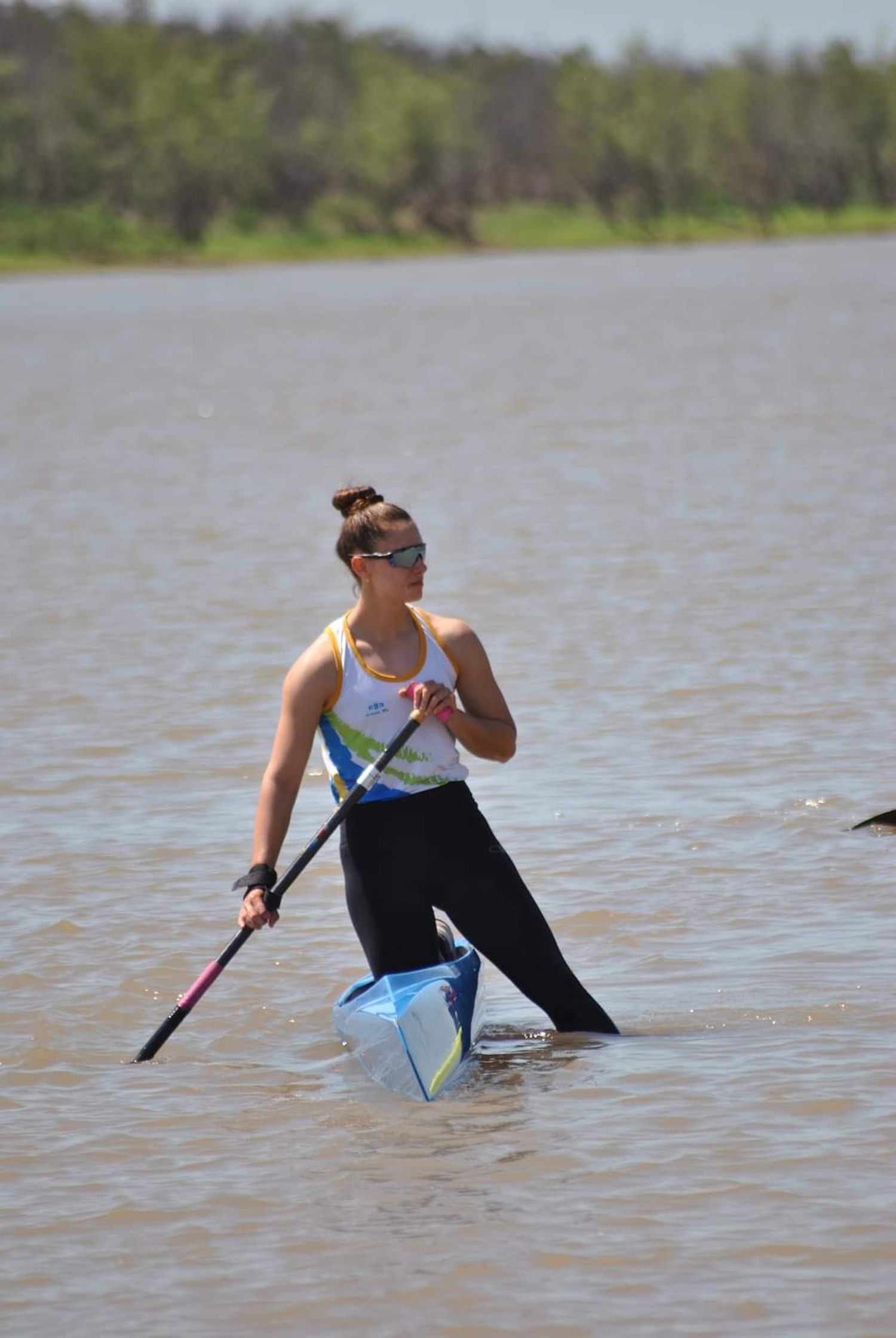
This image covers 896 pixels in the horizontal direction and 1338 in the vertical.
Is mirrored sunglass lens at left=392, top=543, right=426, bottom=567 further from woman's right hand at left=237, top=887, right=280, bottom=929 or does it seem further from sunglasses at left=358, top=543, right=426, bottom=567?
woman's right hand at left=237, top=887, right=280, bottom=929

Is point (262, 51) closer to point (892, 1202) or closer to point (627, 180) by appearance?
point (627, 180)

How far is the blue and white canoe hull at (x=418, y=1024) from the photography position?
5.51 m

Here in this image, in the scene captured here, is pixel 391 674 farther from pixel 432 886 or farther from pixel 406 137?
pixel 406 137

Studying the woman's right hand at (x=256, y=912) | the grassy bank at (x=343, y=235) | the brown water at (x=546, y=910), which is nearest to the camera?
the brown water at (x=546, y=910)

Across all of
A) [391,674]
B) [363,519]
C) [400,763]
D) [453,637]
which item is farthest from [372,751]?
[363,519]

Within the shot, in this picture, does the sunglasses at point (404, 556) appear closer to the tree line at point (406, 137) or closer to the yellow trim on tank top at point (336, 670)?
the yellow trim on tank top at point (336, 670)

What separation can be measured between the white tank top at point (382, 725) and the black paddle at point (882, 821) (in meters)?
2.63

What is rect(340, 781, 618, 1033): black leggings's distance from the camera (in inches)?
217

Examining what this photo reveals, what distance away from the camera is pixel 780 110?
103938 mm

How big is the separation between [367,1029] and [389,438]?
707 inches

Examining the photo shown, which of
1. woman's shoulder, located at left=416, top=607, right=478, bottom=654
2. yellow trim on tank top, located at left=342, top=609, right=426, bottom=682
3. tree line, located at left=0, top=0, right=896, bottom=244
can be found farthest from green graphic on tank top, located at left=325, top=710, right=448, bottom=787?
tree line, located at left=0, top=0, right=896, bottom=244

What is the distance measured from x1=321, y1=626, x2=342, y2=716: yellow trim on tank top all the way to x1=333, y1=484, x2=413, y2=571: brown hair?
166 mm

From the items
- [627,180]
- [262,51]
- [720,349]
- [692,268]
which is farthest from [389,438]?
[262,51]

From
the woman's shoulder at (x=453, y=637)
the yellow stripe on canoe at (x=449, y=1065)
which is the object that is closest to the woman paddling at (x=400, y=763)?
the woman's shoulder at (x=453, y=637)
